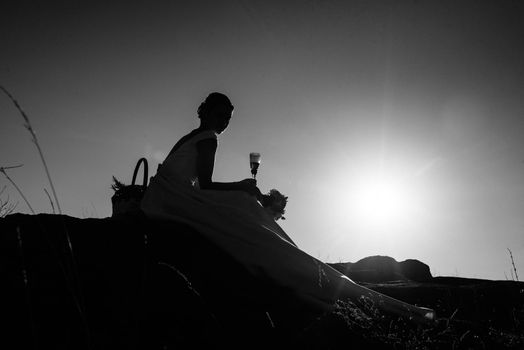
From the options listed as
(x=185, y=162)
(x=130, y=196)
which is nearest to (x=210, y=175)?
(x=185, y=162)

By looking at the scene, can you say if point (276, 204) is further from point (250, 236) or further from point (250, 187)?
point (250, 236)

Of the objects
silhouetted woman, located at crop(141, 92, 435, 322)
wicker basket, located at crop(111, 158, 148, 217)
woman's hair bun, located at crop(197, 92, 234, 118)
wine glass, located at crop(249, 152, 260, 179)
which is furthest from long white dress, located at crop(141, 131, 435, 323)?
wine glass, located at crop(249, 152, 260, 179)

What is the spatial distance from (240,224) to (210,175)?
1.81ft

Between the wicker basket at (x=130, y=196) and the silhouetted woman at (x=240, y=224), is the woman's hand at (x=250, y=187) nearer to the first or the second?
the silhouetted woman at (x=240, y=224)

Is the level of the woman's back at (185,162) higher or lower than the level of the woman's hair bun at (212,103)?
lower

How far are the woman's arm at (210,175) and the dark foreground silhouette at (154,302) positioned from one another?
0.47 meters

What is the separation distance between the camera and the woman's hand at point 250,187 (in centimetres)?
274

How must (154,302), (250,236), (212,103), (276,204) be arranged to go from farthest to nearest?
(276,204) < (212,103) < (250,236) < (154,302)

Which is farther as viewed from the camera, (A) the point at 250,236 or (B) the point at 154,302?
(A) the point at 250,236

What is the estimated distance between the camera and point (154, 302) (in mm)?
1991

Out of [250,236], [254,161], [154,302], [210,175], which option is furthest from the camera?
[254,161]

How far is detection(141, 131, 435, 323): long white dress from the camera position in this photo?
7.58 feet

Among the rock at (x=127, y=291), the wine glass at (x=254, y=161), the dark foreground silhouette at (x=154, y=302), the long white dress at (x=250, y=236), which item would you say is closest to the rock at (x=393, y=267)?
the wine glass at (x=254, y=161)

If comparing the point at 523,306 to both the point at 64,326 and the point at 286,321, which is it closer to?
the point at 286,321
